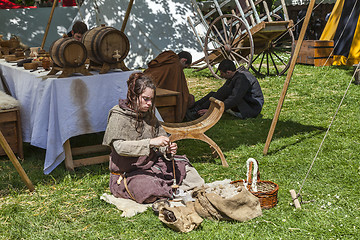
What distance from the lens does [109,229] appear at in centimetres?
312

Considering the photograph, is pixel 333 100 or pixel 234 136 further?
pixel 333 100

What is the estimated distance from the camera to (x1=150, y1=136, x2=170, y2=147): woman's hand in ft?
11.0

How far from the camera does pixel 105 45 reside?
439 centimetres

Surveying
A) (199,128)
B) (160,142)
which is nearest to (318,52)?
(199,128)

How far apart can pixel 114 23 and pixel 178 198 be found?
30.5 ft

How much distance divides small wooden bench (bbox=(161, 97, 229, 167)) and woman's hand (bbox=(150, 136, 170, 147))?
807mm

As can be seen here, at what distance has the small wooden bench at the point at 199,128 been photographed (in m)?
4.23

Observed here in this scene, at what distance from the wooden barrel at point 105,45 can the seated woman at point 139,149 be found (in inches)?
38.6

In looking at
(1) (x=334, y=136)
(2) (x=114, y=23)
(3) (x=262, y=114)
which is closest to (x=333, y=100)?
(3) (x=262, y=114)

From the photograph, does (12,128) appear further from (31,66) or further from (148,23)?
(148,23)

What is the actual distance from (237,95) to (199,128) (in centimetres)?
207

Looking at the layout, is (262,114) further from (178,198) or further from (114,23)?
(114,23)

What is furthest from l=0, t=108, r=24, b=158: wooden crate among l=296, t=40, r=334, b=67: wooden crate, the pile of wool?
l=296, t=40, r=334, b=67: wooden crate

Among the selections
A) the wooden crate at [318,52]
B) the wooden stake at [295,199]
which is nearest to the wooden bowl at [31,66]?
the wooden stake at [295,199]
